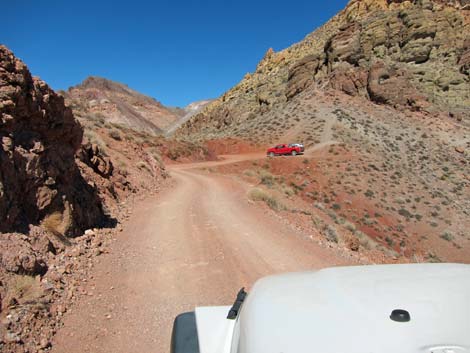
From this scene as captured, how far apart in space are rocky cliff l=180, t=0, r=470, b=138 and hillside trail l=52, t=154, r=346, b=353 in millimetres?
43140

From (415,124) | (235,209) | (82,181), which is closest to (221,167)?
(235,209)

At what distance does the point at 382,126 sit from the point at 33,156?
42992 millimetres

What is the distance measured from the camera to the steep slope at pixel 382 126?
22.9 m

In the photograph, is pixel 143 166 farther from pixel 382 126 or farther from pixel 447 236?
pixel 382 126

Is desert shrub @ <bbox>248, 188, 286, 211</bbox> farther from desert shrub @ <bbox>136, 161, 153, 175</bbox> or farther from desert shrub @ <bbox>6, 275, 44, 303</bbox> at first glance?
desert shrub @ <bbox>6, 275, 44, 303</bbox>

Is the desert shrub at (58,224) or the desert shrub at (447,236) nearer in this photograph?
the desert shrub at (58,224)

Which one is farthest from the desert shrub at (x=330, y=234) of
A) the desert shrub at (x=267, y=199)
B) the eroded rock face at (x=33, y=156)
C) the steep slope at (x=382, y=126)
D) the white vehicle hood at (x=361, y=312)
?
the white vehicle hood at (x=361, y=312)

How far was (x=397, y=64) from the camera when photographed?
175 ft

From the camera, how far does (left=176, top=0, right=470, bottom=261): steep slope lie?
2292 centimetres

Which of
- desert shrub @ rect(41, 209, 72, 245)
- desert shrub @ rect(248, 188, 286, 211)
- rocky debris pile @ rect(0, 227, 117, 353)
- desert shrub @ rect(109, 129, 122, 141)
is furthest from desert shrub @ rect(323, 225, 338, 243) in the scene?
desert shrub @ rect(109, 129, 122, 141)

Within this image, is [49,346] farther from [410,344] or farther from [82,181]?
[82,181]

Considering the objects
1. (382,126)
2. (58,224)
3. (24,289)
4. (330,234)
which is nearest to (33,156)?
(58,224)

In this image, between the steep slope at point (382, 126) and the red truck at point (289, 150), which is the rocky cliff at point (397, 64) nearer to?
the steep slope at point (382, 126)

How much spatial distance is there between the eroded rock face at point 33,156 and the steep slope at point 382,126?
8861mm
